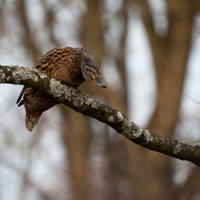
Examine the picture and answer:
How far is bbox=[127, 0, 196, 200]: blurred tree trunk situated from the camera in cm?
842

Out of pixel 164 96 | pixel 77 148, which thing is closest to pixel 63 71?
pixel 164 96

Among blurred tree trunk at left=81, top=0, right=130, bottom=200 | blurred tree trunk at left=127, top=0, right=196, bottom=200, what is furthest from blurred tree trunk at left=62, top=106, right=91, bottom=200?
blurred tree trunk at left=127, top=0, right=196, bottom=200

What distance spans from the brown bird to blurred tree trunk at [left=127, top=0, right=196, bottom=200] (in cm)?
468

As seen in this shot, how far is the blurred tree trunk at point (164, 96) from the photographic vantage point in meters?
8.42

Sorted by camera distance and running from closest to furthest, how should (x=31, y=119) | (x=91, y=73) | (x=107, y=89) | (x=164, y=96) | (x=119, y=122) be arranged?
(x=119, y=122)
(x=91, y=73)
(x=31, y=119)
(x=107, y=89)
(x=164, y=96)

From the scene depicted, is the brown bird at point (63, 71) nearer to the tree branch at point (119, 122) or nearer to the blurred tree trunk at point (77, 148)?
the tree branch at point (119, 122)

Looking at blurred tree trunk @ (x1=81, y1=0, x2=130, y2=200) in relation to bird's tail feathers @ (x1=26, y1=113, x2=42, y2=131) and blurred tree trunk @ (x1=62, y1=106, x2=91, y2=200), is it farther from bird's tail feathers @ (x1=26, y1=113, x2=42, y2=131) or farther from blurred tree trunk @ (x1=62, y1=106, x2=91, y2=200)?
bird's tail feathers @ (x1=26, y1=113, x2=42, y2=131)

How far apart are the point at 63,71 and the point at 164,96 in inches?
237

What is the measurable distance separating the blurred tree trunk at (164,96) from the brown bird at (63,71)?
4680 mm

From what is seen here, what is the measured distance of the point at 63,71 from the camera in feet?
12.2

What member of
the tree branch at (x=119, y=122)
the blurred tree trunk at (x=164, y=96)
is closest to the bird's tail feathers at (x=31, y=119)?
the tree branch at (x=119, y=122)

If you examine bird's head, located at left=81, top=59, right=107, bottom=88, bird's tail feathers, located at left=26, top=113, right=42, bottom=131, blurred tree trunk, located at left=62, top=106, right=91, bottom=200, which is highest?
blurred tree trunk, located at left=62, top=106, right=91, bottom=200

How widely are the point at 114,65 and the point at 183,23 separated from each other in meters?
2.49

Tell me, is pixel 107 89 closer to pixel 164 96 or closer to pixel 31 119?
pixel 164 96
